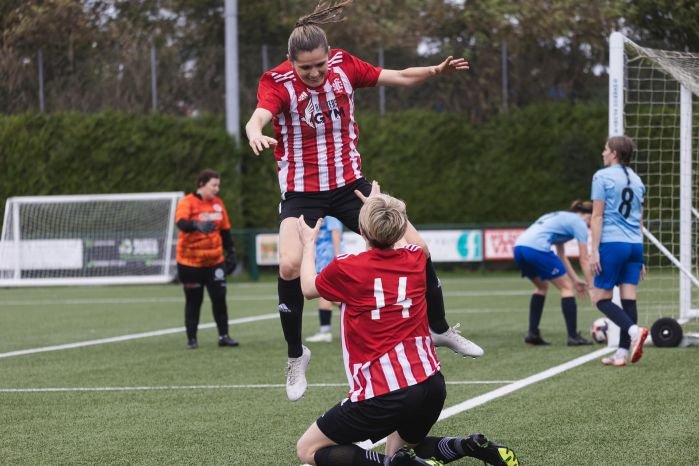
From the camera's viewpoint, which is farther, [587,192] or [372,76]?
[587,192]

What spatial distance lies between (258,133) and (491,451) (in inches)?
82.3

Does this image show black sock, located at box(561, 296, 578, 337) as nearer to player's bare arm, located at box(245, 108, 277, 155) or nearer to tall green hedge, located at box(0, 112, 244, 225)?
player's bare arm, located at box(245, 108, 277, 155)

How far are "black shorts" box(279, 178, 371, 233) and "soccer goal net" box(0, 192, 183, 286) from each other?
2061 centimetres

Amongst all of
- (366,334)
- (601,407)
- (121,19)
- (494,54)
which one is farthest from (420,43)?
(366,334)

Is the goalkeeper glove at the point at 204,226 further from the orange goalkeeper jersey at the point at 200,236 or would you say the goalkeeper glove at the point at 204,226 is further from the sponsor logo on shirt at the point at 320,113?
the sponsor logo on shirt at the point at 320,113

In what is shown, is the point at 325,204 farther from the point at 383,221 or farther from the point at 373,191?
the point at 383,221

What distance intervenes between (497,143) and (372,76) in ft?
74.0

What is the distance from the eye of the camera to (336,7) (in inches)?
279

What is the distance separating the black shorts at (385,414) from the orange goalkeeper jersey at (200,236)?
25.6 feet

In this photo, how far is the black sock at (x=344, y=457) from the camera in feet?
18.4

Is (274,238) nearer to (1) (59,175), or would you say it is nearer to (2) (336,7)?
(1) (59,175)

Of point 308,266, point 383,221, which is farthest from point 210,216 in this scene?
point 383,221

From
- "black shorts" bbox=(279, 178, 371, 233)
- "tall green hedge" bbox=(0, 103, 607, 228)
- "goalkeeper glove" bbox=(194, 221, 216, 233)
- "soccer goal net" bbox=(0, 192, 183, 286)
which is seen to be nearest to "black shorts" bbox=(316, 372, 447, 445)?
"black shorts" bbox=(279, 178, 371, 233)

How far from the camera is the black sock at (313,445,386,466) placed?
5.62 m
